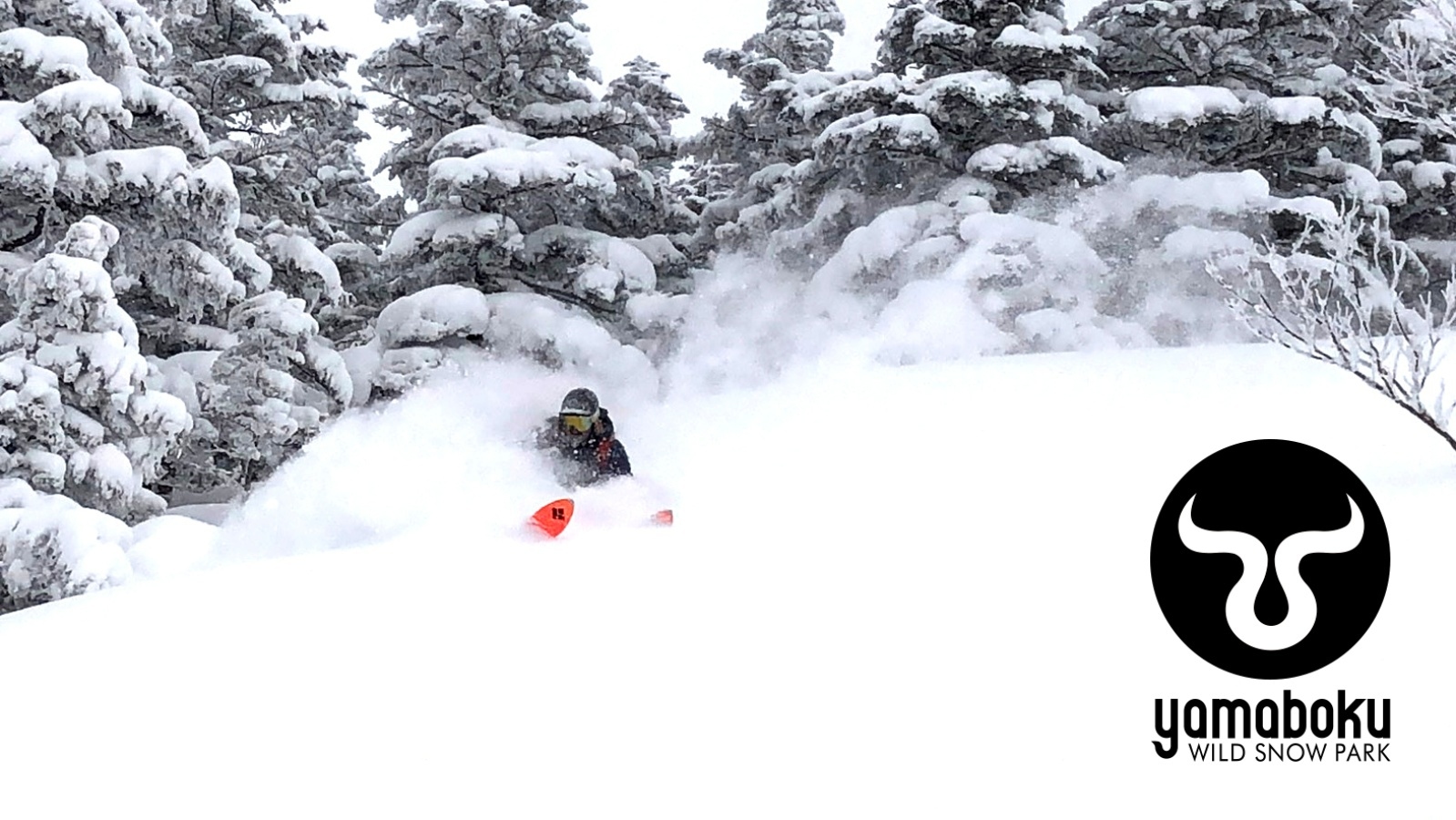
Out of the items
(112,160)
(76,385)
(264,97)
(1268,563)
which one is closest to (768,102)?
(264,97)

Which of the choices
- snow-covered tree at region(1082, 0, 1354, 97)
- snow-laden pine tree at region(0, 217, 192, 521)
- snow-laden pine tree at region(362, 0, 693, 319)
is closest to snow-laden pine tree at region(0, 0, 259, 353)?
snow-laden pine tree at region(0, 217, 192, 521)

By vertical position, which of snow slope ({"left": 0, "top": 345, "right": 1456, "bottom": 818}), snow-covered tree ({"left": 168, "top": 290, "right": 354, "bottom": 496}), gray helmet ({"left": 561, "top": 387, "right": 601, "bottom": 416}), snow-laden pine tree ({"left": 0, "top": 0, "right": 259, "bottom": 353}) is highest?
snow-laden pine tree ({"left": 0, "top": 0, "right": 259, "bottom": 353})

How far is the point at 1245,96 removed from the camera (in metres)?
17.9

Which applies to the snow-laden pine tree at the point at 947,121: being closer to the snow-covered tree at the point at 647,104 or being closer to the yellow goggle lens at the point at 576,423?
the snow-covered tree at the point at 647,104

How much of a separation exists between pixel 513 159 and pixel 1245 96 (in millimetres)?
10598

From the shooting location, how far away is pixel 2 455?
9023 millimetres

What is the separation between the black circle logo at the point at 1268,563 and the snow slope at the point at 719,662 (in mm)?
131

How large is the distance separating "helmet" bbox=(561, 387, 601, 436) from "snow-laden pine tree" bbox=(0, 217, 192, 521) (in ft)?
10.6

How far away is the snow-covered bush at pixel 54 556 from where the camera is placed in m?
8.52

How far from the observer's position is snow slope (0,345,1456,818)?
428 centimetres

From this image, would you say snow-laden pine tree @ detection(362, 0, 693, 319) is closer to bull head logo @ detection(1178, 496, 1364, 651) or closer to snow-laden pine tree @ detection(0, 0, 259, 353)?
snow-laden pine tree @ detection(0, 0, 259, 353)

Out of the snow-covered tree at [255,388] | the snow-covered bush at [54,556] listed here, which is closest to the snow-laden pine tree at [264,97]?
the snow-covered tree at [255,388]

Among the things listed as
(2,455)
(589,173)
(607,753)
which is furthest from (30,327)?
(589,173)

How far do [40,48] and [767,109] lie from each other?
1138 cm
